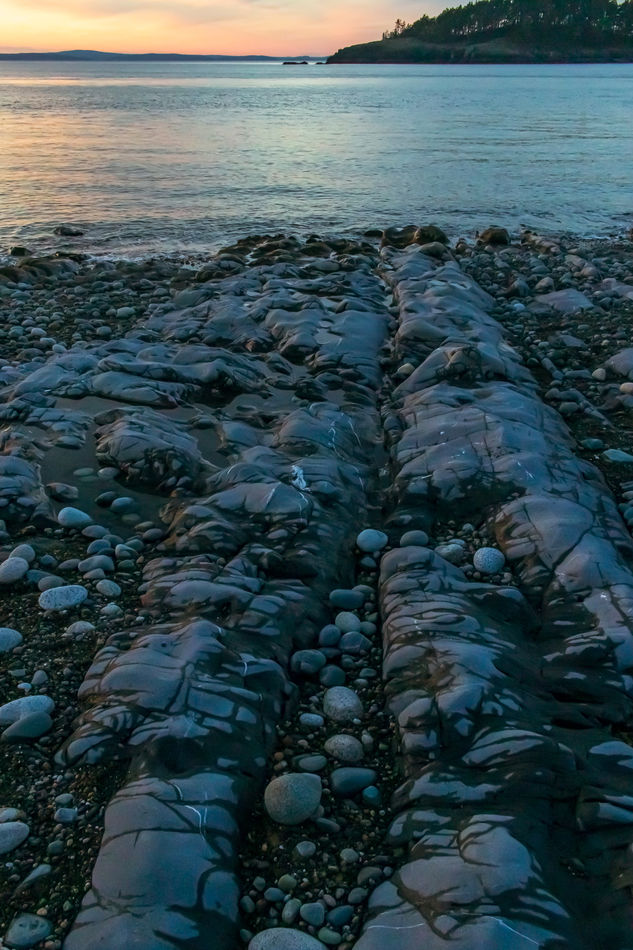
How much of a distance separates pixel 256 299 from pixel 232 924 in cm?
750

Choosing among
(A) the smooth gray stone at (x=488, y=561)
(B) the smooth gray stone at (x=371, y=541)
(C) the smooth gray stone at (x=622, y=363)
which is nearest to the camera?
(A) the smooth gray stone at (x=488, y=561)

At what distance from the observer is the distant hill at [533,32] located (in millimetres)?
106375

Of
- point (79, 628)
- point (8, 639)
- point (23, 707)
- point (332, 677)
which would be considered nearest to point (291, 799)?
point (332, 677)

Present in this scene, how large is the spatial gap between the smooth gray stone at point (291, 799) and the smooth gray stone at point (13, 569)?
2.02 metres

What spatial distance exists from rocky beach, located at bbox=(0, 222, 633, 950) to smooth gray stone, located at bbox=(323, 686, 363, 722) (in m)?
0.01

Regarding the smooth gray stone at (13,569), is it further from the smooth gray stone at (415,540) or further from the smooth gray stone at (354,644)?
the smooth gray stone at (415,540)

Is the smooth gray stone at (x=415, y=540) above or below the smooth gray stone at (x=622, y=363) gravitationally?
below

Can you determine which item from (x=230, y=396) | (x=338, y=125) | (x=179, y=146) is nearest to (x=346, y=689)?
(x=230, y=396)

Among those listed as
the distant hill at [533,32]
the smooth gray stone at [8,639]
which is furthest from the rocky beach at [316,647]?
the distant hill at [533,32]

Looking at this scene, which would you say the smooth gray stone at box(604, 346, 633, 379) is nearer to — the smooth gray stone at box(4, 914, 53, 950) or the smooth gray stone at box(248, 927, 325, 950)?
the smooth gray stone at box(248, 927, 325, 950)

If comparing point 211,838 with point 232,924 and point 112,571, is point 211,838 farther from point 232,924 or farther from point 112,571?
point 112,571

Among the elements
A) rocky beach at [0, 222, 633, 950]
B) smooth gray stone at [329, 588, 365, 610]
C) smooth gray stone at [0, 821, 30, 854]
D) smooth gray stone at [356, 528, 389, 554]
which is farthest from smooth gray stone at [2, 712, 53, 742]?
smooth gray stone at [356, 528, 389, 554]

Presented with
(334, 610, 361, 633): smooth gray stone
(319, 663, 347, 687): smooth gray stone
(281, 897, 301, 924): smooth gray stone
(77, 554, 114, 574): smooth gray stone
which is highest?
(77, 554, 114, 574): smooth gray stone

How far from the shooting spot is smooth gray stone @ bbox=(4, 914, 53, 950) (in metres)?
2.14
